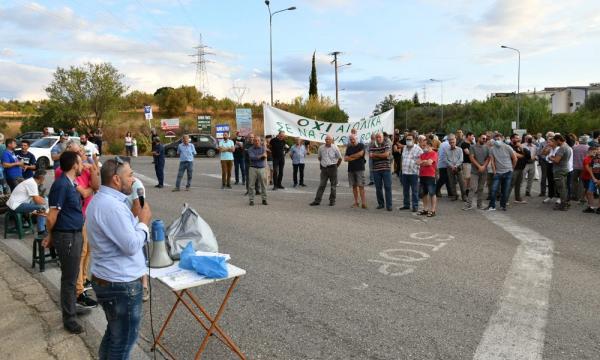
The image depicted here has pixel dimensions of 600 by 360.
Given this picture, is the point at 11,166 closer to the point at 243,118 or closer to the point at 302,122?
the point at 302,122

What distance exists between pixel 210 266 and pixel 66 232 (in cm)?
188

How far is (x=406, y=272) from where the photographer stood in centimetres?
Answer: 649

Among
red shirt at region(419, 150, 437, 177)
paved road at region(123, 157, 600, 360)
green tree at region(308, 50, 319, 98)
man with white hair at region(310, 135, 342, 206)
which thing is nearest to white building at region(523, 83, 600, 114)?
green tree at region(308, 50, 319, 98)

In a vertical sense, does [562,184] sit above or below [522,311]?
above

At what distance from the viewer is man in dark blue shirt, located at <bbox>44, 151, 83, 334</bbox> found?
4602 millimetres

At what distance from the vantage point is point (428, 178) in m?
10.9

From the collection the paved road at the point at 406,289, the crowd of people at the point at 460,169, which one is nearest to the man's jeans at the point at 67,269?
the paved road at the point at 406,289

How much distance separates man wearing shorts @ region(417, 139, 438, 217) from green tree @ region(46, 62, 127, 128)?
3803cm

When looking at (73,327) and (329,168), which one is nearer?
(73,327)

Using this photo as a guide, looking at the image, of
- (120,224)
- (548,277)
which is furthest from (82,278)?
(548,277)

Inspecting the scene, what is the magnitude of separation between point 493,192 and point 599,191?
232 centimetres

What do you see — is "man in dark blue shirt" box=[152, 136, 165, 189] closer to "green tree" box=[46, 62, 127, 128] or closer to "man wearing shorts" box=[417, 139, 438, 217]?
"man wearing shorts" box=[417, 139, 438, 217]

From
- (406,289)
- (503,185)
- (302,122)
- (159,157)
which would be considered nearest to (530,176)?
(503,185)

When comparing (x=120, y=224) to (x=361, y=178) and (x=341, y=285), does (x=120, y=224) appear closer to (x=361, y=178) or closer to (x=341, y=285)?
(x=341, y=285)
